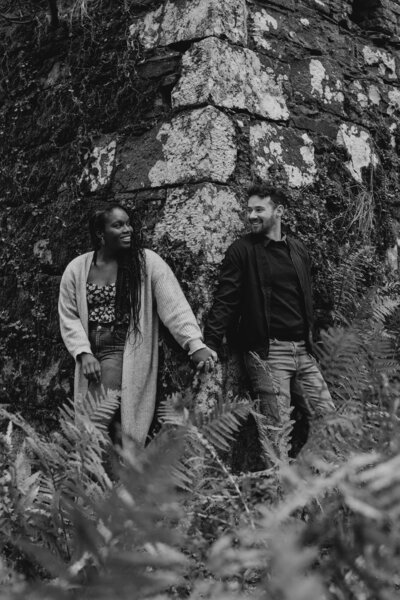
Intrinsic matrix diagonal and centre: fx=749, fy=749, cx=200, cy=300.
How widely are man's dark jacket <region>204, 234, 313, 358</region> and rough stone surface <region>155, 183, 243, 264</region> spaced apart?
0.10m

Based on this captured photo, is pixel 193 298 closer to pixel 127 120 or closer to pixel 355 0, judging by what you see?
pixel 127 120

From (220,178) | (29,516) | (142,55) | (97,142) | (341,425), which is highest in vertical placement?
(142,55)

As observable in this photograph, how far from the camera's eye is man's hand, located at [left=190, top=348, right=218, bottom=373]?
12.3ft

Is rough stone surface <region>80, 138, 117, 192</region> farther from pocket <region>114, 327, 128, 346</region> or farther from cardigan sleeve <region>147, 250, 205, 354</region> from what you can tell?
pocket <region>114, 327, 128, 346</region>

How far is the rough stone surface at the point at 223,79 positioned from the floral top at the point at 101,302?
3.74ft

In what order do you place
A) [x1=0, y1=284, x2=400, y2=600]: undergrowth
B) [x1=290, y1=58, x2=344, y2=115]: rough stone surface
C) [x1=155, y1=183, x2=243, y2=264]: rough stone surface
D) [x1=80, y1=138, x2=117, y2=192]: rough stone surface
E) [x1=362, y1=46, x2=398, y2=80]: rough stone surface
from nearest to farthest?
[x1=0, y1=284, x2=400, y2=600]: undergrowth
[x1=155, y1=183, x2=243, y2=264]: rough stone surface
[x1=80, y1=138, x2=117, y2=192]: rough stone surface
[x1=290, y1=58, x2=344, y2=115]: rough stone surface
[x1=362, y1=46, x2=398, y2=80]: rough stone surface

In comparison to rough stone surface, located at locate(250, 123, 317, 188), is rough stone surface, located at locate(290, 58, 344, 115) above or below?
above

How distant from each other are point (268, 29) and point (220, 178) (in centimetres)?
110

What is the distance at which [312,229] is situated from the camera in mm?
4508

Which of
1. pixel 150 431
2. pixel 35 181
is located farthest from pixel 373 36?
pixel 150 431

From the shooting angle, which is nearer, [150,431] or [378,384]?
[378,384]

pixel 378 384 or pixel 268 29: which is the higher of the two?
pixel 268 29

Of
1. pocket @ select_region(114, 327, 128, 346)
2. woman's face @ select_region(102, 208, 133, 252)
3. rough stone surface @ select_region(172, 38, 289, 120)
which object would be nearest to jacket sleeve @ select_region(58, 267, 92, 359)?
pocket @ select_region(114, 327, 128, 346)

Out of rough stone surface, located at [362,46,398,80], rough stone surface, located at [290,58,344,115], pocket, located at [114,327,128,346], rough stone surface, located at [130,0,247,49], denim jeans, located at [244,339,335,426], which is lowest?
denim jeans, located at [244,339,335,426]
